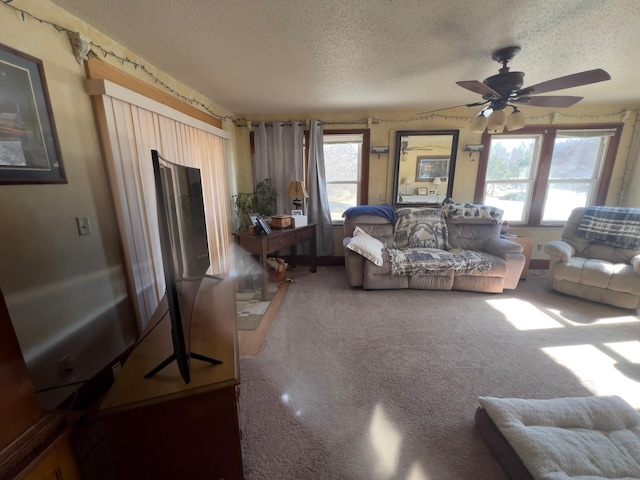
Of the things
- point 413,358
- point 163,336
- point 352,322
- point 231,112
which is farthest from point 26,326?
point 231,112

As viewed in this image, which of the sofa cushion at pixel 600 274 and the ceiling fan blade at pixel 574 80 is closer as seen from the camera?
the ceiling fan blade at pixel 574 80

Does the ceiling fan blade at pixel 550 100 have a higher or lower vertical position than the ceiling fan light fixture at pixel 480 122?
higher

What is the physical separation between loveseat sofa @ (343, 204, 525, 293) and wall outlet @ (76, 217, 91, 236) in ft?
7.44

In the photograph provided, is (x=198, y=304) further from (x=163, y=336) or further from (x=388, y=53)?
(x=388, y=53)

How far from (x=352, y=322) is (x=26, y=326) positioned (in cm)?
211

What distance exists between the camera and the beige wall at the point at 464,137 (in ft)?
11.0

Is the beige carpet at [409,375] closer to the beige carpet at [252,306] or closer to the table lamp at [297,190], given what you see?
the beige carpet at [252,306]

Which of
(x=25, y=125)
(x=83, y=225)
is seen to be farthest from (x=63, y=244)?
(x=25, y=125)

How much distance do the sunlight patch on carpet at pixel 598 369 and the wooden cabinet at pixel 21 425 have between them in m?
2.53

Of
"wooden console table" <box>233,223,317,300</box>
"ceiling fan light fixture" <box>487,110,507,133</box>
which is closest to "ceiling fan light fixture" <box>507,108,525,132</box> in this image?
"ceiling fan light fixture" <box>487,110,507,133</box>

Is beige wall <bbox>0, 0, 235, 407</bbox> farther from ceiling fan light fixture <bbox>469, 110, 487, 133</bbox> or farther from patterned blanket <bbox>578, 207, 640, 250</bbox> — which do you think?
patterned blanket <bbox>578, 207, 640, 250</bbox>

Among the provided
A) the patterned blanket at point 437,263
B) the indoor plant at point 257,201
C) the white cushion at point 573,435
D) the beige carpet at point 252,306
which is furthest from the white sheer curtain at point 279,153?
the white cushion at point 573,435

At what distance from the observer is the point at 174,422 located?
907 mm

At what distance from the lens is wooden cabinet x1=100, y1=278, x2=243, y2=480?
87 centimetres
